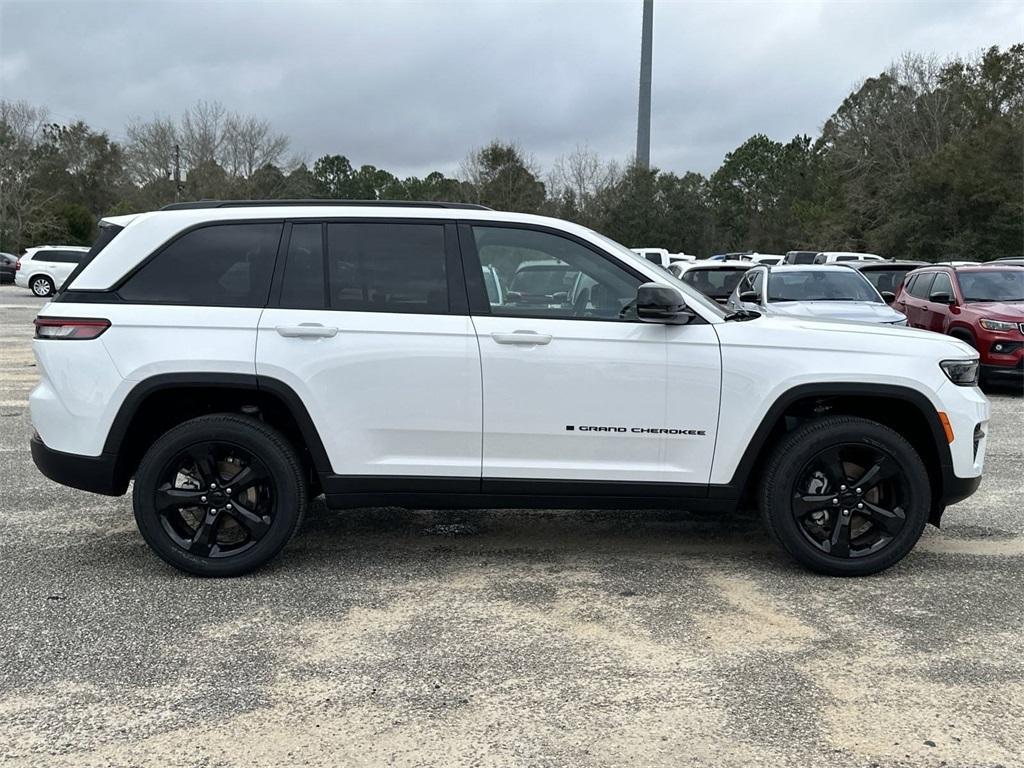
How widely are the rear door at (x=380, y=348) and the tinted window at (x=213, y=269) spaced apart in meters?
0.11

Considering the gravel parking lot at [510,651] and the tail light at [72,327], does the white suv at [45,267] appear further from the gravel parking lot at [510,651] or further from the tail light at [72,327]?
the tail light at [72,327]

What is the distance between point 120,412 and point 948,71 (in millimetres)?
52784

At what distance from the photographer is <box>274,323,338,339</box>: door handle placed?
426 cm

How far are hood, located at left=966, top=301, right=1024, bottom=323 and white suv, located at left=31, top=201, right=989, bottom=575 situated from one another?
6910 millimetres

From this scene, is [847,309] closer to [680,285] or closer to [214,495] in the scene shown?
[680,285]

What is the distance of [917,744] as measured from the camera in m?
2.91

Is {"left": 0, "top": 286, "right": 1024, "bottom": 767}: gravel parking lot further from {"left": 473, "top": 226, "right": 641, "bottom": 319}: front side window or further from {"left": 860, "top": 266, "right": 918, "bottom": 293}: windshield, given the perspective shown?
{"left": 860, "top": 266, "right": 918, "bottom": 293}: windshield

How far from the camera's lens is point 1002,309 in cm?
1058

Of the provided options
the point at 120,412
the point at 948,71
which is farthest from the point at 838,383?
the point at 948,71

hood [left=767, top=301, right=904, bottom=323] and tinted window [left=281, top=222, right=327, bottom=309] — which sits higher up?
tinted window [left=281, top=222, right=327, bottom=309]

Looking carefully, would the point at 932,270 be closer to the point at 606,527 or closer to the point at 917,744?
the point at 606,527

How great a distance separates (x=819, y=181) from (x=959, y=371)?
2559 inches

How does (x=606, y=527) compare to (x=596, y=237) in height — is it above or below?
below

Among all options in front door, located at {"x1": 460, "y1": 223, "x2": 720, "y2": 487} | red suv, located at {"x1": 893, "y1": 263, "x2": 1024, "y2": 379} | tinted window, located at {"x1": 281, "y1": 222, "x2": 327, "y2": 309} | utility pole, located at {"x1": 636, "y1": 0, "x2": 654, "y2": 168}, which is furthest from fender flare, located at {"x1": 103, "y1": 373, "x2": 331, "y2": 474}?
utility pole, located at {"x1": 636, "y1": 0, "x2": 654, "y2": 168}
